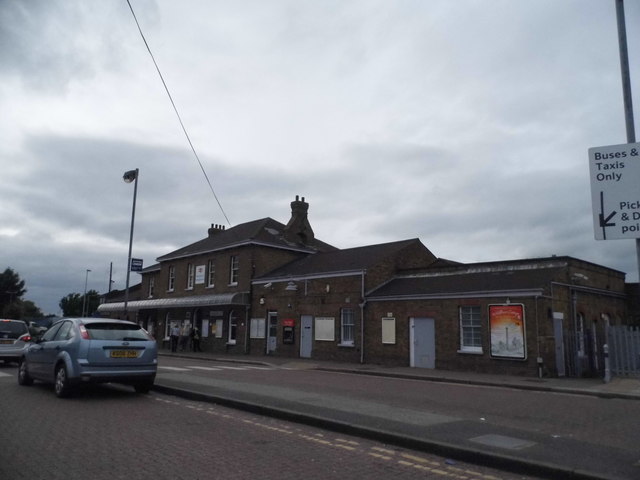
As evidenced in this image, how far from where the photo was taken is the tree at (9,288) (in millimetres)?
77375

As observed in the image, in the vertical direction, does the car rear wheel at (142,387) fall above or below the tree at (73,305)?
below

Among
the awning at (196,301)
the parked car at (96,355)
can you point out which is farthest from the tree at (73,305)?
the parked car at (96,355)

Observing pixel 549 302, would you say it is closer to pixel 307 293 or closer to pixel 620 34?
pixel 307 293

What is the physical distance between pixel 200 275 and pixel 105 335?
26.4m

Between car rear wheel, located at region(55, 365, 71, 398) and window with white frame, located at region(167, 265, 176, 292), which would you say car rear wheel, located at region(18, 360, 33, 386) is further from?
window with white frame, located at region(167, 265, 176, 292)

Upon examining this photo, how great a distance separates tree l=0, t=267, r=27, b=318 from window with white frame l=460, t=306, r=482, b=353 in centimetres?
7403

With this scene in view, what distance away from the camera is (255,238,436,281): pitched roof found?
26845 mm

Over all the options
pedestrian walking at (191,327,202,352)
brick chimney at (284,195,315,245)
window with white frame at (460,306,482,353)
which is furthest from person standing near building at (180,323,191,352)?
window with white frame at (460,306,482,353)

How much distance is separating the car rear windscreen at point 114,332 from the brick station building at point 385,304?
13593 mm

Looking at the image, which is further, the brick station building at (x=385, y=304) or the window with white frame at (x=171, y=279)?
the window with white frame at (x=171, y=279)

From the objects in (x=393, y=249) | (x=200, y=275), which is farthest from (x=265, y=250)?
(x=393, y=249)

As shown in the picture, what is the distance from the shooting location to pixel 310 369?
22.1 m

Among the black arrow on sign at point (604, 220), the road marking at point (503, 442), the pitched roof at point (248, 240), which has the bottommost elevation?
the road marking at point (503, 442)

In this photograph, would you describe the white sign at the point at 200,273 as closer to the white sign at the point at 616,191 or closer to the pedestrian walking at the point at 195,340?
the pedestrian walking at the point at 195,340
